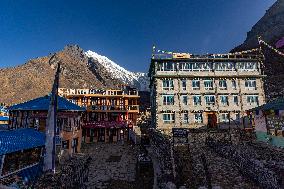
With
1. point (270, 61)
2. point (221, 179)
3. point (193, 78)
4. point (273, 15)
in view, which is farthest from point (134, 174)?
point (273, 15)

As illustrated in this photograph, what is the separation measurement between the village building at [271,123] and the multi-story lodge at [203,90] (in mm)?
10835

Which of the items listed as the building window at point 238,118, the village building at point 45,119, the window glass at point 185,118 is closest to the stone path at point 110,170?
the village building at point 45,119

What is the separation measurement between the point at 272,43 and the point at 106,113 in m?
76.2

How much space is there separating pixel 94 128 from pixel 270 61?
71044mm

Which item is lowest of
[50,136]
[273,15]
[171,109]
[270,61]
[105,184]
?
[105,184]

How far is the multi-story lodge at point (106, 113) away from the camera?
45625mm

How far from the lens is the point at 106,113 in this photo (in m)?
47.1

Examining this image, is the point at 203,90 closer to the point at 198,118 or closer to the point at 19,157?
the point at 198,118

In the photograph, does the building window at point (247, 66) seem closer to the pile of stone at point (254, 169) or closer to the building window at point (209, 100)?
the building window at point (209, 100)

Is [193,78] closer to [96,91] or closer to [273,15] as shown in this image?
[96,91]

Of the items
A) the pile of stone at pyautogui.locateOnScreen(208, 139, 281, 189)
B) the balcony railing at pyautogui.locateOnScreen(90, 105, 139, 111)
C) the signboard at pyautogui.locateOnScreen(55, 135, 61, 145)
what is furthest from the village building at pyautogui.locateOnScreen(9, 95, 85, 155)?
the pile of stone at pyautogui.locateOnScreen(208, 139, 281, 189)

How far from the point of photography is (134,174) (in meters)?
20.4

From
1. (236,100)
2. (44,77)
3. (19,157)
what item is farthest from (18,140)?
(44,77)

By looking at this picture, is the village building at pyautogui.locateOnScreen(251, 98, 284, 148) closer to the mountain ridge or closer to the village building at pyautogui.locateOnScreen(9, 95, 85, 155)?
the village building at pyautogui.locateOnScreen(9, 95, 85, 155)
